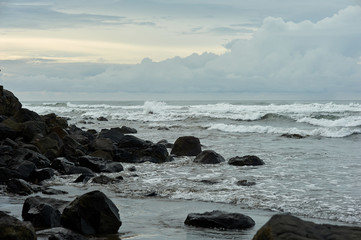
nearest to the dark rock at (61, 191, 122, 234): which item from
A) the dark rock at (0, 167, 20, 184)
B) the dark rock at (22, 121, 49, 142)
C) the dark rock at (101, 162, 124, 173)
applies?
the dark rock at (0, 167, 20, 184)

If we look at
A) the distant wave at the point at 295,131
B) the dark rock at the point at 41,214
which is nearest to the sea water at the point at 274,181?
the dark rock at the point at 41,214

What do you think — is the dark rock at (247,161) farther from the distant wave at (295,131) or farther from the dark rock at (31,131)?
the distant wave at (295,131)

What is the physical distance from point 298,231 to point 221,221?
2.35 metres

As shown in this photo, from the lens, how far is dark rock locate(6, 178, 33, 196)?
27.6 feet

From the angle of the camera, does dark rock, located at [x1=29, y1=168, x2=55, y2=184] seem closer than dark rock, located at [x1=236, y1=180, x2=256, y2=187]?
No

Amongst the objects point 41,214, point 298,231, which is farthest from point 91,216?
point 298,231

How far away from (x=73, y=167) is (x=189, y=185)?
335cm

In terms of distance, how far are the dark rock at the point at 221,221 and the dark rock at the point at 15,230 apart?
7.86ft

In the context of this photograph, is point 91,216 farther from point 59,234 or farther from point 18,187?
point 18,187

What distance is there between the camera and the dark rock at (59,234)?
5.10 meters

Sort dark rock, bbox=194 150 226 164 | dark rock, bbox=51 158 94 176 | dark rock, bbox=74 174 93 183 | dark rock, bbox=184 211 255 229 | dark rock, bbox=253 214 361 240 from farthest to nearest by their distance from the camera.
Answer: dark rock, bbox=194 150 226 164, dark rock, bbox=51 158 94 176, dark rock, bbox=74 174 93 183, dark rock, bbox=184 211 255 229, dark rock, bbox=253 214 361 240

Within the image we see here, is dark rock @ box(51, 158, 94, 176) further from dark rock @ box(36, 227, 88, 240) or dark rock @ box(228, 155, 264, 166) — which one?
dark rock @ box(36, 227, 88, 240)

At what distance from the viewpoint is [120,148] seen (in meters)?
14.9

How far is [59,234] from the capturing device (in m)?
5.21
